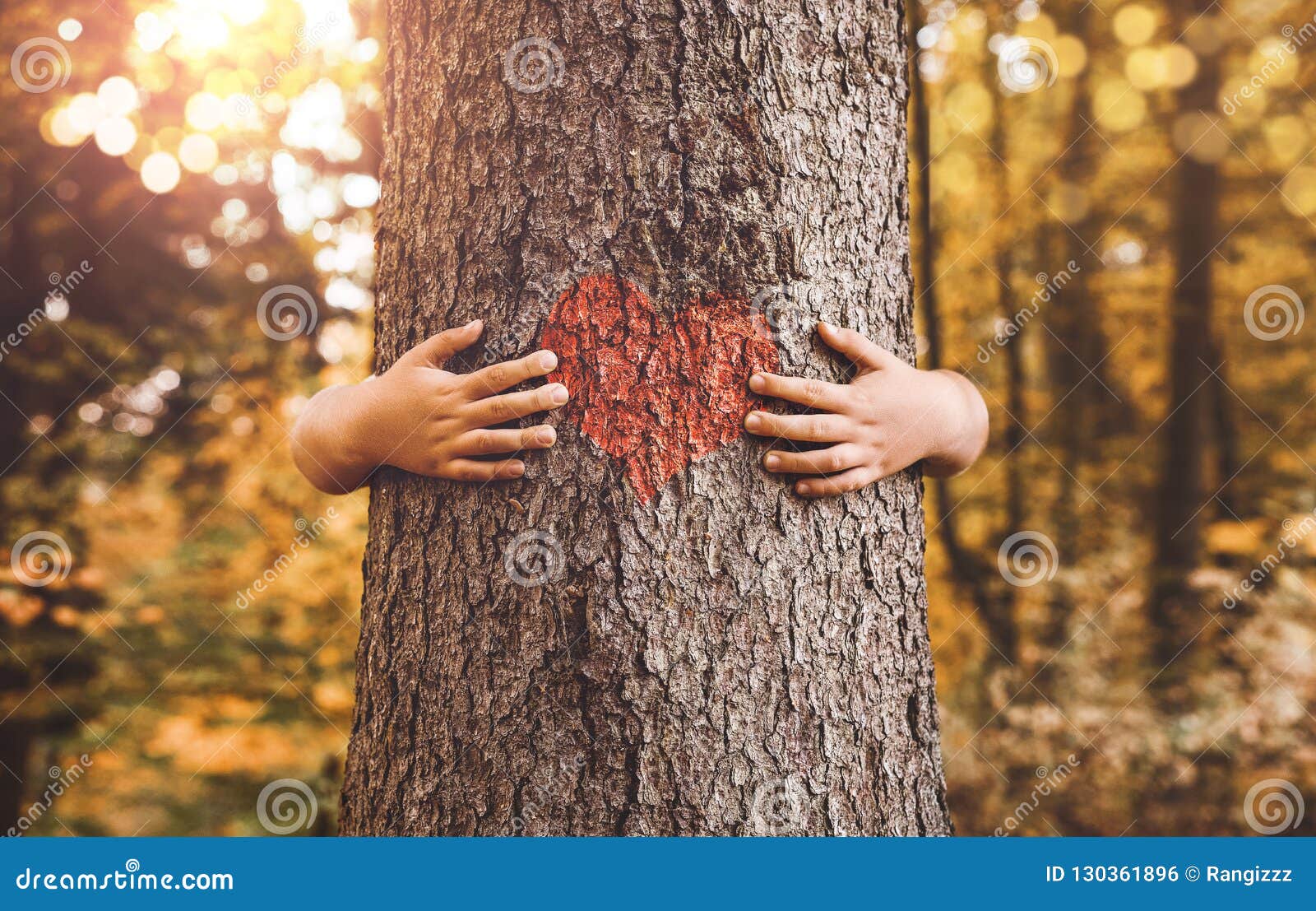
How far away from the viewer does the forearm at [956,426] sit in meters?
1.56

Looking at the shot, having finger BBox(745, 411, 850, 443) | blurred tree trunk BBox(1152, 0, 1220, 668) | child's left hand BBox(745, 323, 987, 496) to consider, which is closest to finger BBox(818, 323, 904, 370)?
child's left hand BBox(745, 323, 987, 496)

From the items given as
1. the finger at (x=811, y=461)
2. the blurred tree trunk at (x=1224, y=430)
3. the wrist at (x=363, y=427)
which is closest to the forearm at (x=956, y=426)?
the finger at (x=811, y=461)

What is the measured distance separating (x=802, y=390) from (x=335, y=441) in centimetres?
91

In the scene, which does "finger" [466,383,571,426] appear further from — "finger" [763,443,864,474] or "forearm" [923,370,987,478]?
"forearm" [923,370,987,478]

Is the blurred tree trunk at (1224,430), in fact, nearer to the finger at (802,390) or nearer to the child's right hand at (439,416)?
the finger at (802,390)

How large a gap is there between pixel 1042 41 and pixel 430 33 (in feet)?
25.2

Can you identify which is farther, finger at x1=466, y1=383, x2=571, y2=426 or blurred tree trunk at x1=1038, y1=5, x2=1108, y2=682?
blurred tree trunk at x1=1038, y1=5, x2=1108, y2=682

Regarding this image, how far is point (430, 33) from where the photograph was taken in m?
1.51

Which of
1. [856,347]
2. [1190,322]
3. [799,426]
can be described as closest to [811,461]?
[799,426]

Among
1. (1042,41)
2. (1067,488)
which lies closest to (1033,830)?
(1067,488)

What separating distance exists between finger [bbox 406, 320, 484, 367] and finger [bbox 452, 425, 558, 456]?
0.16m

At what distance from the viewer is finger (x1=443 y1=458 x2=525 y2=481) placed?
4.45 feet

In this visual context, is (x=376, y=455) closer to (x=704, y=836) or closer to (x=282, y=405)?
(x=704, y=836)

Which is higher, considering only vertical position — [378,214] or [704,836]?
[378,214]
